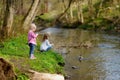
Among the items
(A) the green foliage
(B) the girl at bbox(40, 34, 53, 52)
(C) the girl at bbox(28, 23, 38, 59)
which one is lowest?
(A) the green foliage

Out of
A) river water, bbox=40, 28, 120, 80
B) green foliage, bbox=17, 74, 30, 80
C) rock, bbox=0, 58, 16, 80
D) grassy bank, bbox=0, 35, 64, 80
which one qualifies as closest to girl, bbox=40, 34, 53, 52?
grassy bank, bbox=0, 35, 64, 80

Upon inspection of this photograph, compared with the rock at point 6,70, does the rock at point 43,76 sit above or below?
below

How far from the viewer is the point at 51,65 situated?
60.3ft

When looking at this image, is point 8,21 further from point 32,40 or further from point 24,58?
point 24,58

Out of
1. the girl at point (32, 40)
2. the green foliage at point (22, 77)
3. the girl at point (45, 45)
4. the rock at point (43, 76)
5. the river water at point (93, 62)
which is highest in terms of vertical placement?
the girl at point (32, 40)

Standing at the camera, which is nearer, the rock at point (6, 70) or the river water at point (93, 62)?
the rock at point (6, 70)

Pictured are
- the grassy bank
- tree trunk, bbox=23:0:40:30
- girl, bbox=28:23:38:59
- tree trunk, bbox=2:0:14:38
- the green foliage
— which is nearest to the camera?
the green foliage

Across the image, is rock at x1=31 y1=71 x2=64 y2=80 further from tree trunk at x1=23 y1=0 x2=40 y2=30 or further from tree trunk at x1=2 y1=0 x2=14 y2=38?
tree trunk at x1=23 y1=0 x2=40 y2=30

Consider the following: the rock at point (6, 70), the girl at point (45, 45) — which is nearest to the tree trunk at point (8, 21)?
the girl at point (45, 45)

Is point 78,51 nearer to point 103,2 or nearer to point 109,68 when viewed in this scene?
point 109,68

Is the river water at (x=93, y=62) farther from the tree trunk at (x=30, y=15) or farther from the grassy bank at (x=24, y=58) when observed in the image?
the tree trunk at (x=30, y=15)

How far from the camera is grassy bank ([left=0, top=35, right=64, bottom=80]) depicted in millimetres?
16906

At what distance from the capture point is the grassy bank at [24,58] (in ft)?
55.5

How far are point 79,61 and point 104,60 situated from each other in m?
1.70
